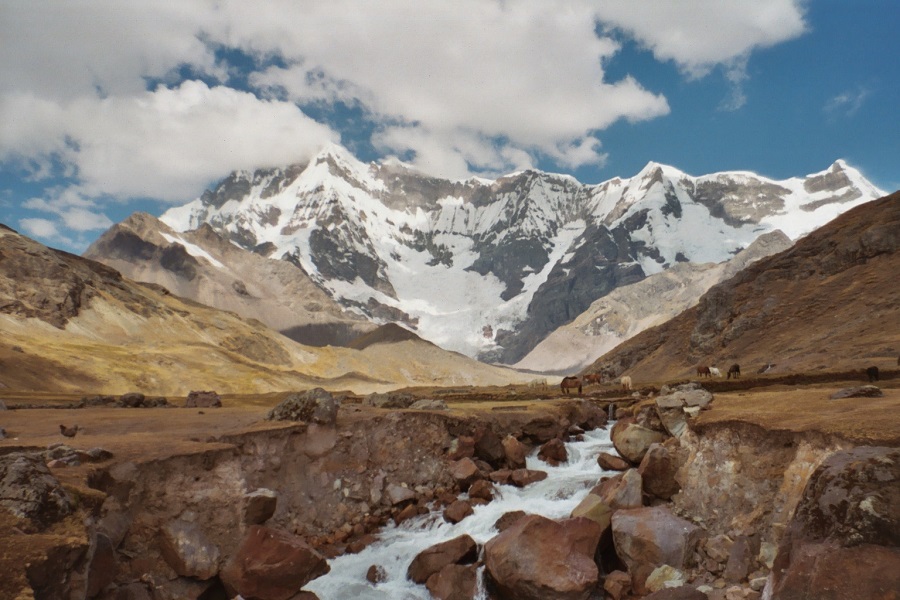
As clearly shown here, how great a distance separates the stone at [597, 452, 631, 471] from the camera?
24870 mm

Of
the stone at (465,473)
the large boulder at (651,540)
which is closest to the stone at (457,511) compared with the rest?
the stone at (465,473)

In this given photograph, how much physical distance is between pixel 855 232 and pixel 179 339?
153 meters

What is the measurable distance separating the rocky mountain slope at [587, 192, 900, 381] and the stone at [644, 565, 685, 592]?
44611 mm

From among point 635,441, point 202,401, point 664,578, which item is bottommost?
point 664,578

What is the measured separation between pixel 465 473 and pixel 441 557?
21.7ft

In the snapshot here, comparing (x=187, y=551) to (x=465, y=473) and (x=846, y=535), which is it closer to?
(x=465, y=473)

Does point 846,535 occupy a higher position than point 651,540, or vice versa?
point 846,535

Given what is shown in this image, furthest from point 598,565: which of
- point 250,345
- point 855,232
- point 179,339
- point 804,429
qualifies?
point 250,345

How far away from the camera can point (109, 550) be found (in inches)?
538

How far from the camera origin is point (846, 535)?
10516 mm

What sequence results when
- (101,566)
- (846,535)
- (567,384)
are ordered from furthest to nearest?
1. (567,384)
2. (101,566)
3. (846,535)

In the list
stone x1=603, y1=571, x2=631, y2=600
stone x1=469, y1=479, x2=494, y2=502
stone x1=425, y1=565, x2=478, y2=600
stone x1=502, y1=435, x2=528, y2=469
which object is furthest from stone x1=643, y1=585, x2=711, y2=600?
stone x1=502, y1=435, x2=528, y2=469

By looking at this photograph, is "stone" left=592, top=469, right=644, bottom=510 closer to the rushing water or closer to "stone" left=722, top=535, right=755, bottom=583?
the rushing water

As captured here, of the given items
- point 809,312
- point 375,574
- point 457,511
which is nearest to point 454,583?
point 375,574
